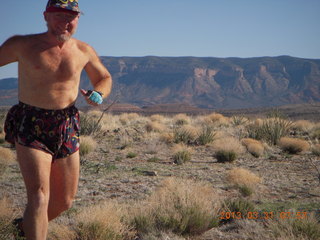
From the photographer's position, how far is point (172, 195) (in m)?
5.24

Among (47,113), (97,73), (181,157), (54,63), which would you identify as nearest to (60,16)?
(54,63)

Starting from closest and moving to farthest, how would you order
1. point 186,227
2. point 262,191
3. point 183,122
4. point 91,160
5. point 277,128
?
point 186,227 < point 262,191 < point 91,160 < point 277,128 < point 183,122

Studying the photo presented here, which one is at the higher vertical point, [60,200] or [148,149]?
[60,200]

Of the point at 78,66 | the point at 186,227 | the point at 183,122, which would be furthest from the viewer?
the point at 183,122

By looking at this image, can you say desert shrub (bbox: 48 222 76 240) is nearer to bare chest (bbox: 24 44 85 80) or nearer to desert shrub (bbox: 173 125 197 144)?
bare chest (bbox: 24 44 85 80)

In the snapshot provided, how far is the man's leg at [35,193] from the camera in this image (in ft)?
10.5

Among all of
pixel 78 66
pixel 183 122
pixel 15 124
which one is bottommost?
pixel 183 122

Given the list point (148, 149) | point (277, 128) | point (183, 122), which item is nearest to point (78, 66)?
point (148, 149)

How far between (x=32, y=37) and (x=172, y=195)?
2749mm

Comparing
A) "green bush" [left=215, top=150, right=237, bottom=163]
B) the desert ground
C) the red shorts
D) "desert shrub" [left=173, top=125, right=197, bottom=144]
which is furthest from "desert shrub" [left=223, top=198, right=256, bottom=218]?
"desert shrub" [left=173, top=125, right=197, bottom=144]

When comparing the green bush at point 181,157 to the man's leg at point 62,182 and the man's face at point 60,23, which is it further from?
the man's face at point 60,23

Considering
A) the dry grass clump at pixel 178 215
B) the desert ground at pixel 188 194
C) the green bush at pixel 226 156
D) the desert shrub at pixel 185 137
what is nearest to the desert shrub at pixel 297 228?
the desert ground at pixel 188 194

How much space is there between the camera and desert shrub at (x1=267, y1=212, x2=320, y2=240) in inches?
168

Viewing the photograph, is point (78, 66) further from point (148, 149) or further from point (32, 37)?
point (148, 149)
